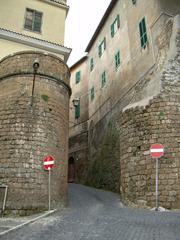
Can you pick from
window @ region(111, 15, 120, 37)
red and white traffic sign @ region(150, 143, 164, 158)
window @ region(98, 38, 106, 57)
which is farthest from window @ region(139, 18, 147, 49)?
red and white traffic sign @ region(150, 143, 164, 158)

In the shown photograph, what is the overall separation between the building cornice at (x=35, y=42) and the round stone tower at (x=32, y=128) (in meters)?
2.69

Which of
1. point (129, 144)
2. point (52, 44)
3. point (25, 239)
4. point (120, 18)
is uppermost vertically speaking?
point (120, 18)

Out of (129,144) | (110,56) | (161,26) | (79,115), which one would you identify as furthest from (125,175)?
(79,115)

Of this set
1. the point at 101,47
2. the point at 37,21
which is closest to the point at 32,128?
the point at 37,21

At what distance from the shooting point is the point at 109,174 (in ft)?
43.9

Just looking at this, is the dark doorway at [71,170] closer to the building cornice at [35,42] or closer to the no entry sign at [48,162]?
the building cornice at [35,42]

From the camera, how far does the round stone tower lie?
791 centimetres

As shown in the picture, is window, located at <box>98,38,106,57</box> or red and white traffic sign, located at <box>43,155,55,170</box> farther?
window, located at <box>98,38,106,57</box>

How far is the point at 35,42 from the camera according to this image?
12.5 m

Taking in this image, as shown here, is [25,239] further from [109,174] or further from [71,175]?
[71,175]

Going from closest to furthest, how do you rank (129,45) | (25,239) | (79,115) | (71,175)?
(25,239), (129,45), (71,175), (79,115)

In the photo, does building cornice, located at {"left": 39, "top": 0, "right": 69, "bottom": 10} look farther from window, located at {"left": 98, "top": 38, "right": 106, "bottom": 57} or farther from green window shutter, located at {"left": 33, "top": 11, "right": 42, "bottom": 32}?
window, located at {"left": 98, "top": 38, "right": 106, "bottom": 57}

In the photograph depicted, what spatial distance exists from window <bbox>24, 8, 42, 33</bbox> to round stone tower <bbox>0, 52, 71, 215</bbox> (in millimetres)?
3931

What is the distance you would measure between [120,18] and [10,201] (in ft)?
41.7
